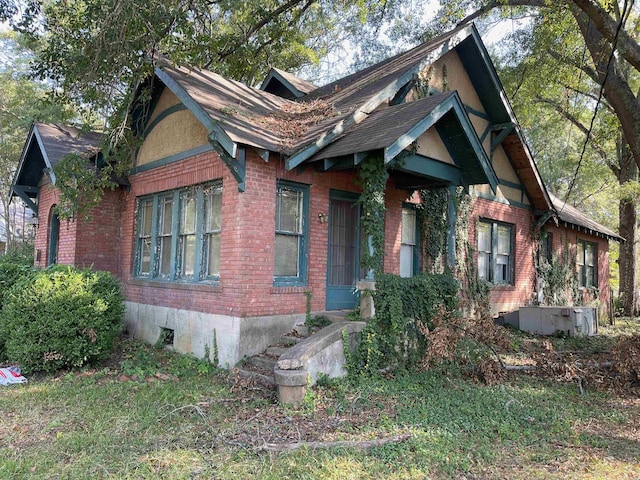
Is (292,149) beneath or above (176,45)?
beneath

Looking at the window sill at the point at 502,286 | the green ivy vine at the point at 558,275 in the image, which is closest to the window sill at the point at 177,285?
the window sill at the point at 502,286

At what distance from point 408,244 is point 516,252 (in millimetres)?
5739

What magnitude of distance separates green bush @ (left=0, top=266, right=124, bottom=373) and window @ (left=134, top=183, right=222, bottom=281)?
178 cm

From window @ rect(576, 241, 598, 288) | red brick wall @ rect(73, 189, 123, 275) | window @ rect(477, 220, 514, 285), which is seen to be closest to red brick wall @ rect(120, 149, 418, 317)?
red brick wall @ rect(73, 189, 123, 275)

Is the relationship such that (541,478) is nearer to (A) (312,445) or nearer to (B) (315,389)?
(A) (312,445)

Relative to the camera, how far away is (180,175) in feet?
32.6

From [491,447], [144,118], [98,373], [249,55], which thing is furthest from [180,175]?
[491,447]

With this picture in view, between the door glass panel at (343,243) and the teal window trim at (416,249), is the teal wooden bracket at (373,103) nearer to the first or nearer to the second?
the door glass panel at (343,243)

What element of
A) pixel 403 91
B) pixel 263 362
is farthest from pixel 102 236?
pixel 403 91

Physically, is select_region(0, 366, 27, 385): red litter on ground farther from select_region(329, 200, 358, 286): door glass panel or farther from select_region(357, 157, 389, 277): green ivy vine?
select_region(357, 157, 389, 277): green ivy vine

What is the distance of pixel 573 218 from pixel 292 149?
1346 cm

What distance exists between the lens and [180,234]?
396 inches

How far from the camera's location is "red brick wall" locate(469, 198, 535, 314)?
1382 centimetres

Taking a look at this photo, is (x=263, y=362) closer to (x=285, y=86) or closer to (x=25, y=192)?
(x=285, y=86)
